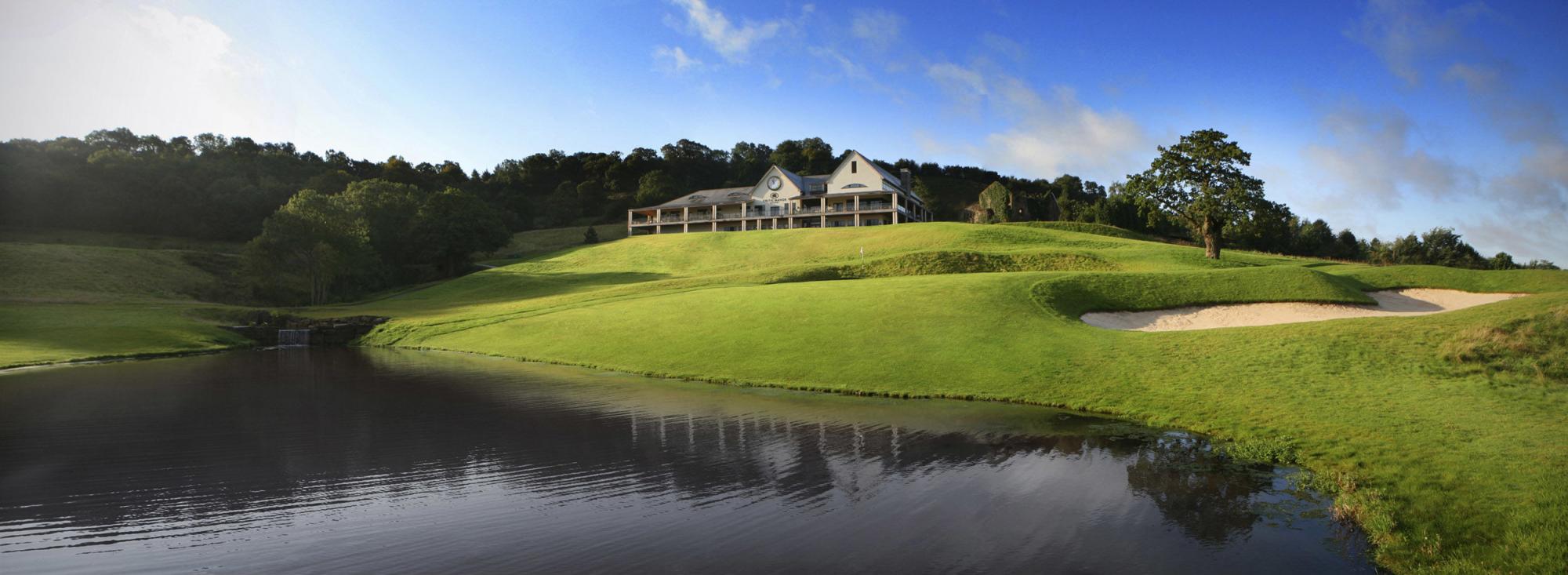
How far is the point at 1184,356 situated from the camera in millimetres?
24516

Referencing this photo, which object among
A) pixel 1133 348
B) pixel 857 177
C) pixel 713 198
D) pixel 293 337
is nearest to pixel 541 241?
pixel 713 198

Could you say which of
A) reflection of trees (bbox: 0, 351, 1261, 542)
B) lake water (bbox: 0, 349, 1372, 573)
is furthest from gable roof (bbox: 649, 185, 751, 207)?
lake water (bbox: 0, 349, 1372, 573)

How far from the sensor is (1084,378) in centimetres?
2338

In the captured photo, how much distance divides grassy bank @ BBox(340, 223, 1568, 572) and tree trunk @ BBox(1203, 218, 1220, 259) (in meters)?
1.23

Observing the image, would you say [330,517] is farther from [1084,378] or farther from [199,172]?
[199,172]

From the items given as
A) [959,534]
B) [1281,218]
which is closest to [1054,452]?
[959,534]

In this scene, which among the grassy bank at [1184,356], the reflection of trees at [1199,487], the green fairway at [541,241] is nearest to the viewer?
the reflection of trees at [1199,487]

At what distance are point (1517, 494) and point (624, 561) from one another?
1322cm

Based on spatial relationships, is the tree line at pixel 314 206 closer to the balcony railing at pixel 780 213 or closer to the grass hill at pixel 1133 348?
the grass hill at pixel 1133 348

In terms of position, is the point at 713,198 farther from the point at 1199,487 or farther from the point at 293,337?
the point at 1199,487

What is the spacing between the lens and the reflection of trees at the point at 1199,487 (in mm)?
11414

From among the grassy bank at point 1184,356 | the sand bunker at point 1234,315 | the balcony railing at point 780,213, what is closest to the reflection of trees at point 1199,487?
the grassy bank at point 1184,356

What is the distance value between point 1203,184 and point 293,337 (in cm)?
6115

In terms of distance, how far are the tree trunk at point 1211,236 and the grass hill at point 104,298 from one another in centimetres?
6253
